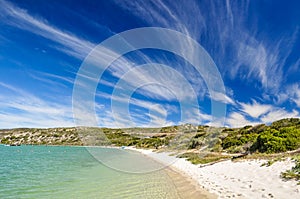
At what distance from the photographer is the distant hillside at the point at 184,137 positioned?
72.2 ft

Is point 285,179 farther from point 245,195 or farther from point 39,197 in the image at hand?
point 39,197

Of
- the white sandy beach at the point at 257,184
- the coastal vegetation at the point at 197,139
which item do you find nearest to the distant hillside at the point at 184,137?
the coastal vegetation at the point at 197,139

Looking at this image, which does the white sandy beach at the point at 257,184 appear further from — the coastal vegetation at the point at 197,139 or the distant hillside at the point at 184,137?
the distant hillside at the point at 184,137

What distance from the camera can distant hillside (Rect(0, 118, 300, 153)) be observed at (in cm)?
2202

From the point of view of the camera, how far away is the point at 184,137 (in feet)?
228

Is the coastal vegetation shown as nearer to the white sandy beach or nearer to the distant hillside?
the distant hillside

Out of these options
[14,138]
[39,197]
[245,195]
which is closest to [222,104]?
[245,195]

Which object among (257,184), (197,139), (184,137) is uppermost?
(184,137)

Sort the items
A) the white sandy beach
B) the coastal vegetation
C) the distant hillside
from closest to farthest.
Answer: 1. the white sandy beach
2. the coastal vegetation
3. the distant hillside

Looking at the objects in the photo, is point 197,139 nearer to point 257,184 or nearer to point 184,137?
point 184,137

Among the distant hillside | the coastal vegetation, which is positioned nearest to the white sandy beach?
the coastal vegetation

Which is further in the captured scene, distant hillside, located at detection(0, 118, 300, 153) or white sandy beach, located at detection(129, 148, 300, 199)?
distant hillside, located at detection(0, 118, 300, 153)

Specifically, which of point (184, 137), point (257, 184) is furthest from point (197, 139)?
point (257, 184)

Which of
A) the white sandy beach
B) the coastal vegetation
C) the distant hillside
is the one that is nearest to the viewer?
the white sandy beach
